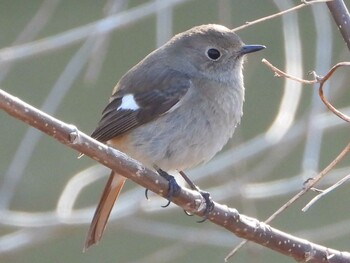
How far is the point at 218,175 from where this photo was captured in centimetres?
440

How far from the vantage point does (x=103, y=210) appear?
3467 mm

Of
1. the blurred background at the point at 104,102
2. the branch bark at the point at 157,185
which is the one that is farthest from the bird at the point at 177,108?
the blurred background at the point at 104,102

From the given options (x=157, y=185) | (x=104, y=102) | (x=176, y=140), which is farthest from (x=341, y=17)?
(x=104, y=102)

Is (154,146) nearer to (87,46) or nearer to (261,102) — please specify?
(87,46)

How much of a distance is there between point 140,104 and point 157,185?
1112 mm

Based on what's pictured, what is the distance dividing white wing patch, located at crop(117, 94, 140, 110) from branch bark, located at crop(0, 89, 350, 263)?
0.82 metres

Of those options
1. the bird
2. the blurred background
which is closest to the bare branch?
the bird

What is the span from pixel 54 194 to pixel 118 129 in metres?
2.61

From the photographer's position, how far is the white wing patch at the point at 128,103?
11.4 feet

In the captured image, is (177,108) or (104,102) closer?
(177,108)

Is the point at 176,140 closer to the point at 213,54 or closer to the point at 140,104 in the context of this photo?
the point at 140,104

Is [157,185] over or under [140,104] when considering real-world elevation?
over

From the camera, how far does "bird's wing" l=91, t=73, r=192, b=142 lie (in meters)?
3.43

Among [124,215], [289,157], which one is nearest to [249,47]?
[124,215]
